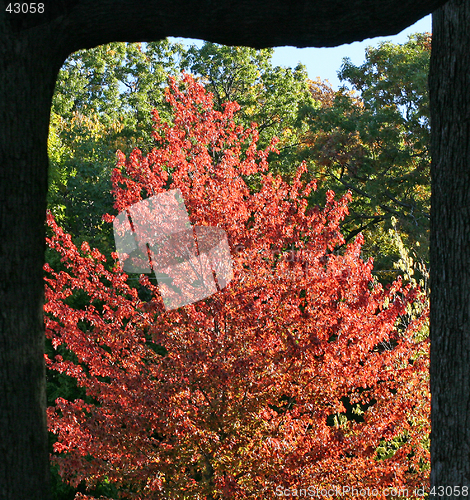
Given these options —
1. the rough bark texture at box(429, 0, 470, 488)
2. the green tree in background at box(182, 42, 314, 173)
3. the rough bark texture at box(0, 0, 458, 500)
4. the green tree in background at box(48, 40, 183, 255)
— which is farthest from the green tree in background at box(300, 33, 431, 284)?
the rough bark texture at box(0, 0, 458, 500)

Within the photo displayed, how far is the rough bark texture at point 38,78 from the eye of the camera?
2.75 m

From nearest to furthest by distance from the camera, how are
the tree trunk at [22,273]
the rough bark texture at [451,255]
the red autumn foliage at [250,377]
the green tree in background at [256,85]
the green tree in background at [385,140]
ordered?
1. the tree trunk at [22,273]
2. the rough bark texture at [451,255]
3. the red autumn foliage at [250,377]
4. the green tree in background at [385,140]
5. the green tree in background at [256,85]

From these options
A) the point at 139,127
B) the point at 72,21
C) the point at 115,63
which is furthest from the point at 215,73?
the point at 72,21

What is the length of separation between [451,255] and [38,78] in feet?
9.09

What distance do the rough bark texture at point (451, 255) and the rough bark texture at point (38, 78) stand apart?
3.10 feet

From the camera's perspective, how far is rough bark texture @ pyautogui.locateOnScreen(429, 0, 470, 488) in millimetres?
3820

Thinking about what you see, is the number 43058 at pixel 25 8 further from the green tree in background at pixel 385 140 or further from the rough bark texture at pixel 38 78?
the green tree in background at pixel 385 140

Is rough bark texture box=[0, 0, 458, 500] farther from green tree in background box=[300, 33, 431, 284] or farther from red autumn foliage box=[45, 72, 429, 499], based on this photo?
green tree in background box=[300, 33, 431, 284]

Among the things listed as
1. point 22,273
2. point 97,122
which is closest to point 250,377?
point 22,273

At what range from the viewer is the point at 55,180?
56.2 ft

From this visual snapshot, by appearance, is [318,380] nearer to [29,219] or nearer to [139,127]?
[29,219]

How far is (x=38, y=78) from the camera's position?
9.45 feet

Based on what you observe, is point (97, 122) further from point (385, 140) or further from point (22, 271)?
point (22, 271)

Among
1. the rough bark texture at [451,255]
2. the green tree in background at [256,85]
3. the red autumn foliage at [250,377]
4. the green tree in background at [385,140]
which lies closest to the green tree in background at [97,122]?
the green tree in background at [256,85]
